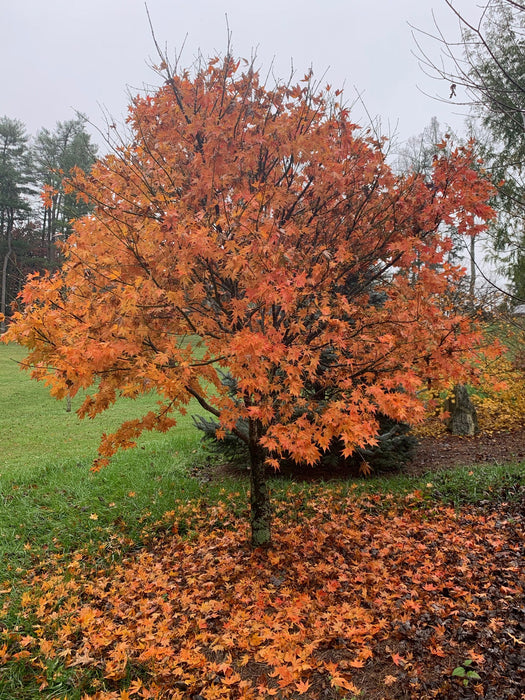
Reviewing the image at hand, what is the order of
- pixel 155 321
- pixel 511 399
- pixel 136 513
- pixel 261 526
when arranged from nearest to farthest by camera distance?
pixel 155 321 < pixel 261 526 < pixel 136 513 < pixel 511 399

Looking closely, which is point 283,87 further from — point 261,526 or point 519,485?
point 519,485

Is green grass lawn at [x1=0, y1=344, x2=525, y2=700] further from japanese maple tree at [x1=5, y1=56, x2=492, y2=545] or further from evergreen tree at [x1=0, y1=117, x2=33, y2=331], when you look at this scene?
evergreen tree at [x1=0, y1=117, x2=33, y2=331]

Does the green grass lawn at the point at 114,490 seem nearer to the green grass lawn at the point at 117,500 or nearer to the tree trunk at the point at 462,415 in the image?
the green grass lawn at the point at 117,500

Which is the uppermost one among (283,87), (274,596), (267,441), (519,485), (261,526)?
(283,87)

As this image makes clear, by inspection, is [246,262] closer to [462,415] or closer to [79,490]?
[79,490]

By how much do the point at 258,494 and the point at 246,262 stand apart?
106 inches

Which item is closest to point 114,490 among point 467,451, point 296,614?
point 296,614

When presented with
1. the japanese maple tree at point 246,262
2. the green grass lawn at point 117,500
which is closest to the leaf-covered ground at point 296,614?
the green grass lawn at point 117,500

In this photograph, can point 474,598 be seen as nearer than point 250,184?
Yes

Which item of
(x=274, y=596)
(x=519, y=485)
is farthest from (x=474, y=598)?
(x=519, y=485)

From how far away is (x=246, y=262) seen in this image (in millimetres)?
3115

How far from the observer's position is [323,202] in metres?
4.14

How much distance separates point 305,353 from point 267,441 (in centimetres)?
85

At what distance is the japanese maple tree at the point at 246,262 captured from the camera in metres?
3.35
